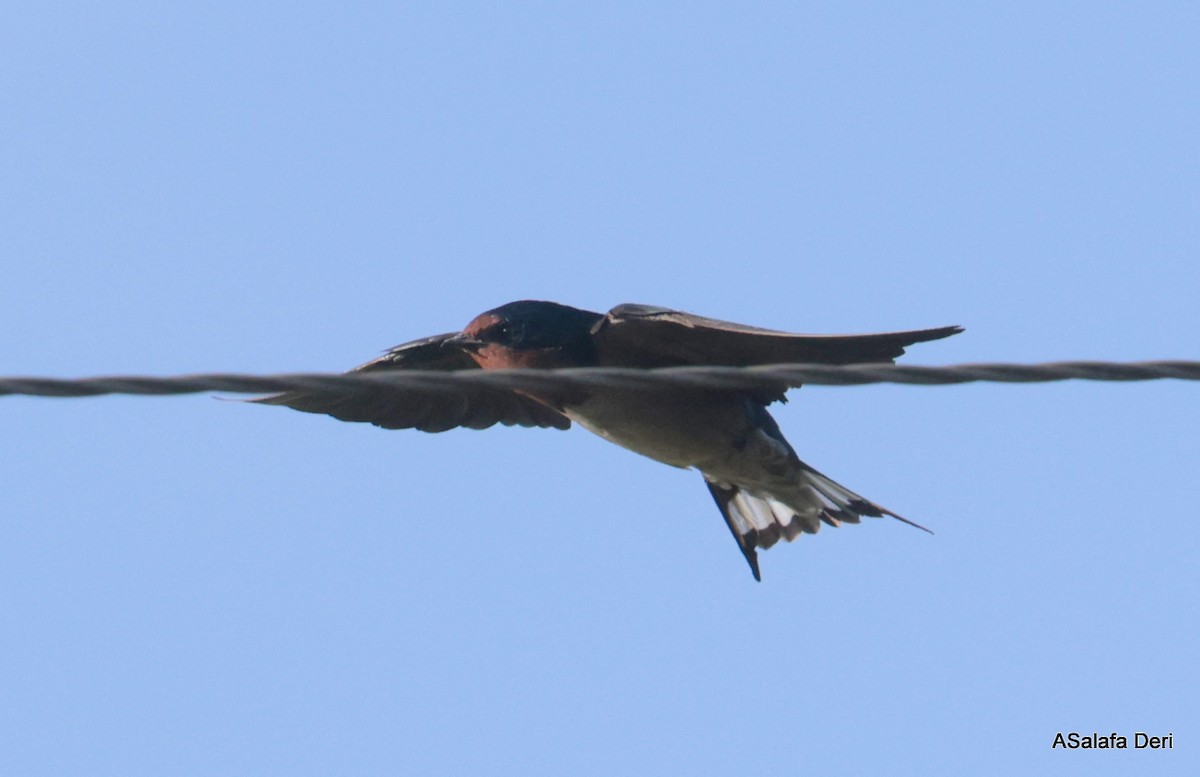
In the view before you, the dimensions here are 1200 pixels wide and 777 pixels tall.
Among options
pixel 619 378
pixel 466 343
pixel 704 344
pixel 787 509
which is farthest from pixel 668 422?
pixel 619 378

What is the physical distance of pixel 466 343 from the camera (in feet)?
20.6

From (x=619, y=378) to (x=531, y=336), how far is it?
328cm

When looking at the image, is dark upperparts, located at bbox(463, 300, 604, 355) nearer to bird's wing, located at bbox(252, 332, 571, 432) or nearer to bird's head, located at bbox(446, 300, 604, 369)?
bird's head, located at bbox(446, 300, 604, 369)

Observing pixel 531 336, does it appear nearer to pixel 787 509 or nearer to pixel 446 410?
pixel 446 410

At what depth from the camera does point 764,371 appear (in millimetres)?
2900

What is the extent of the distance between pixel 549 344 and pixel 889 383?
3.39m

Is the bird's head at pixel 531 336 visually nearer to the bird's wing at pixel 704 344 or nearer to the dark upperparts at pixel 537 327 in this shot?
the dark upperparts at pixel 537 327

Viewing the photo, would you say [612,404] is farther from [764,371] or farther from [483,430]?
[764,371]

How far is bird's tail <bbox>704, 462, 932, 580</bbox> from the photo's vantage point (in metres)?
6.70

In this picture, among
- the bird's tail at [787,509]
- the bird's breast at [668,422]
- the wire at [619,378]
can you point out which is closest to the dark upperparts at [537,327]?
the bird's breast at [668,422]

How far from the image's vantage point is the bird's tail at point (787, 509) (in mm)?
6695

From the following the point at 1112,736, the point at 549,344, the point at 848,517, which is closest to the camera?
the point at 1112,736

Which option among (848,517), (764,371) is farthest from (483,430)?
(764,371)

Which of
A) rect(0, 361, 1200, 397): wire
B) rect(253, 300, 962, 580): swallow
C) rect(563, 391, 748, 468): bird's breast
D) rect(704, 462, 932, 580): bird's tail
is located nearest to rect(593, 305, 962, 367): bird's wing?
rect(253, 300, 962, 580): swallow
